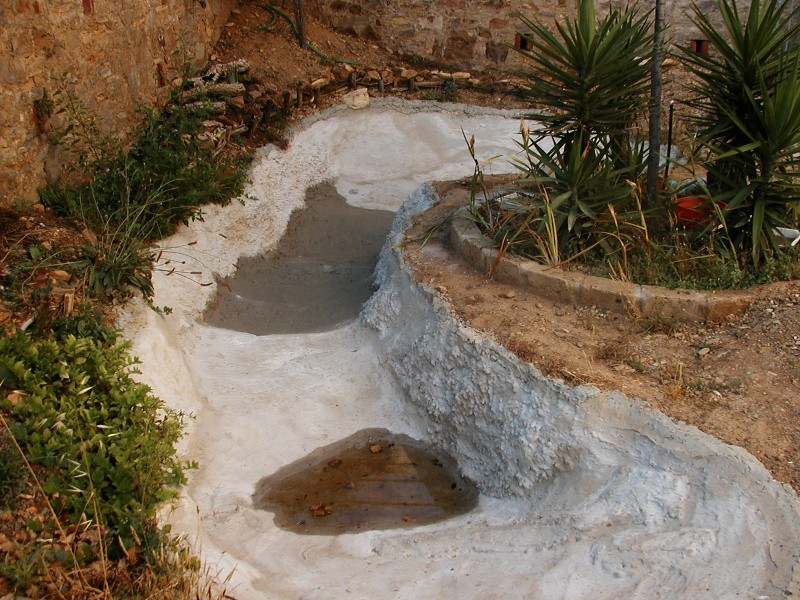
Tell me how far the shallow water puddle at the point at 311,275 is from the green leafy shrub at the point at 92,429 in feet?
6.28

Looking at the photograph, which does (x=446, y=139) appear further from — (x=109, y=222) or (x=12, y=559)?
(x=12, y=559)

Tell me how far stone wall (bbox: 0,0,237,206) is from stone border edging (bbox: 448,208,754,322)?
3147 millimetres

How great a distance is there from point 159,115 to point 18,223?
2.43 m

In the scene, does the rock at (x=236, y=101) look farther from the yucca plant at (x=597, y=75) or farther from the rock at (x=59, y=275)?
the yucca plant at (x=597, y=75)

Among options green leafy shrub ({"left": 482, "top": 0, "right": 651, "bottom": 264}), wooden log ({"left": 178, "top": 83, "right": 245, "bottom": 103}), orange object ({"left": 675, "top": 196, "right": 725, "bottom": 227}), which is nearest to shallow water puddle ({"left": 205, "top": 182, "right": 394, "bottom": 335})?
wooden log ({"left": 178, "top": 83, "right": 245, "bottom": 103})

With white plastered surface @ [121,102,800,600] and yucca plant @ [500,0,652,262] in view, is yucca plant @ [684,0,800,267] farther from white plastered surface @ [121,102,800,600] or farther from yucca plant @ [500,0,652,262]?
white plastered surface @ [121,102,800,600]

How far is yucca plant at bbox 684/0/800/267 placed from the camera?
513cm

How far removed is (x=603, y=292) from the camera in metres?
5.24

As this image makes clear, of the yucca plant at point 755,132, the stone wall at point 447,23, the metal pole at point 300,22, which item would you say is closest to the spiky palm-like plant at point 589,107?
the yucca plant at point 755,132

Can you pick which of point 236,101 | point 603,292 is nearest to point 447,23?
point 236,101

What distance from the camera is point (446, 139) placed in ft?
32.1

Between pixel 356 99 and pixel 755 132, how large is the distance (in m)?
5.39

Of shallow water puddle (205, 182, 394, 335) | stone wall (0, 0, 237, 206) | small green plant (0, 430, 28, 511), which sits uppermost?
stone wall (0, 0, 237, 206)

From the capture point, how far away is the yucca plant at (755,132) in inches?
202
